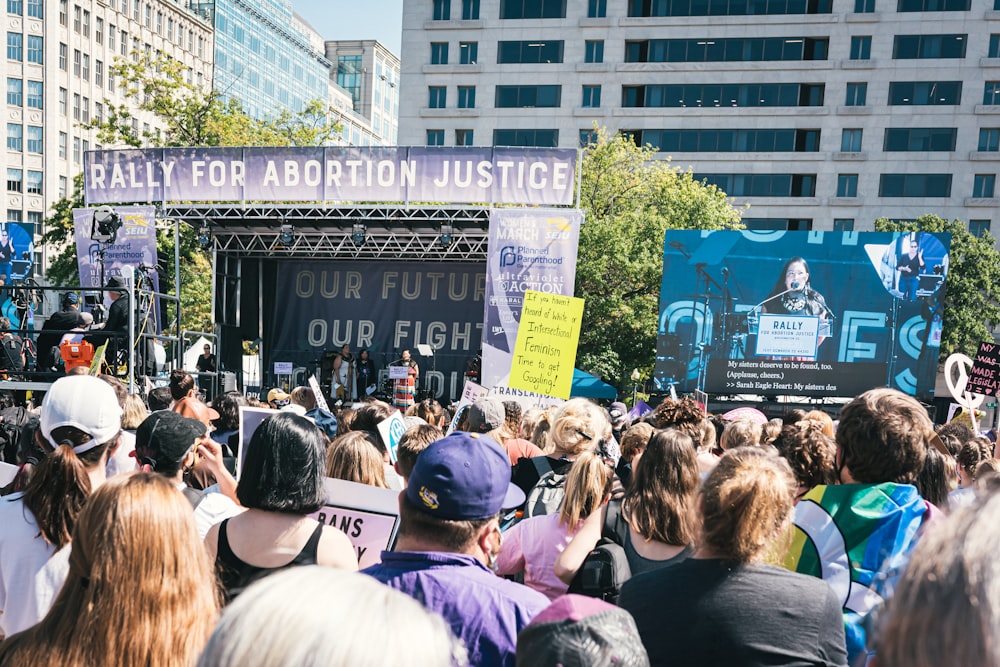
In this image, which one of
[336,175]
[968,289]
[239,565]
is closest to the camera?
[239,565]

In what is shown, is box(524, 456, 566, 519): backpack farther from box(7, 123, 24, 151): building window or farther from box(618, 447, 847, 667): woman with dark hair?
box(7, 123, 24, 151): building window

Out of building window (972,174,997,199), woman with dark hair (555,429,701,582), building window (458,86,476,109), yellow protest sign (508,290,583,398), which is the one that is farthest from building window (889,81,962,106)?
woman with dark hair (555,429,701,582)

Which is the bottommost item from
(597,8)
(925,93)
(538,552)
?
(538,552)

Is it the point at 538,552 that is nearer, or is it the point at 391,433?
the point at 538,552

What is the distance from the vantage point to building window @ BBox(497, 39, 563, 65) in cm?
4956

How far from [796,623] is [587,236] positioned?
87.6 feet

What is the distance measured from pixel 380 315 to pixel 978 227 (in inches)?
1576

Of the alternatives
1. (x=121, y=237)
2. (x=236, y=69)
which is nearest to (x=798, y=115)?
(x=121, y=237)

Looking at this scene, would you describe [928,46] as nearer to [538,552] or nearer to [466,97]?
[466,97]

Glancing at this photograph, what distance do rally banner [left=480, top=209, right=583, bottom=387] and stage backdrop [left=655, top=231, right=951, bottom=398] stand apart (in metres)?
4.14

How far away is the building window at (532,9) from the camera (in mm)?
49562

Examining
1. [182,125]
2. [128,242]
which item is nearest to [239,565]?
[128,242]

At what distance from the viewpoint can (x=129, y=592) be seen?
72.7 inches

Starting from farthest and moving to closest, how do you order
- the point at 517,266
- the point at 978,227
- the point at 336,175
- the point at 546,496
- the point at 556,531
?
1. the point at 978,227
2. the point at 336,175
3. the point at 517,266
4. the point at 546,496
5. the point at 556,531
